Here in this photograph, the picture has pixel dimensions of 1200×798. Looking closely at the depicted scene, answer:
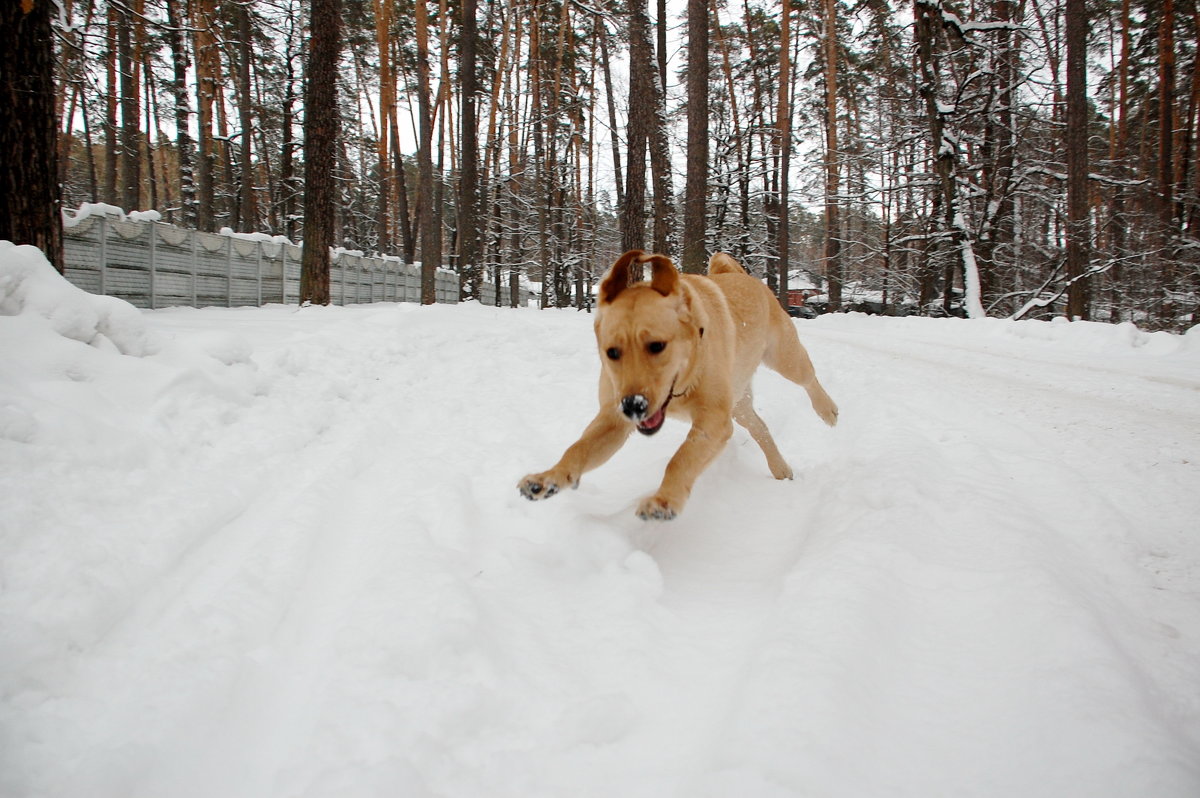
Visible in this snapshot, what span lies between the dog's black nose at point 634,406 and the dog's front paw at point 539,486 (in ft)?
1.51

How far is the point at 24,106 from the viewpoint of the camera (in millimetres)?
5242

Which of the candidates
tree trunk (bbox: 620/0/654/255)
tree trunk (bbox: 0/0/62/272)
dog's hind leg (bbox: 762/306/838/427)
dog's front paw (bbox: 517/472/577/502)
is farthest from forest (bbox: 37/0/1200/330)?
dog's front paw (bbox: 517/472/577/502)

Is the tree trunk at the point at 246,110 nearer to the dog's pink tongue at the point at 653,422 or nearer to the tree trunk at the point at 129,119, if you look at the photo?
the tree trunk at the point at 129,119

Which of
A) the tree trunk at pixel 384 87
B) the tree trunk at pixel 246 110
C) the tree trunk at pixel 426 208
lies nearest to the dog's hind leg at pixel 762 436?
the tree trunk at pixel 426 208

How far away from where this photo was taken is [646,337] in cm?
292

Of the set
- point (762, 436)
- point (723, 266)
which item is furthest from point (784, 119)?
point (762, 436)

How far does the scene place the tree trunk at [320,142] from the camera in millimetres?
10609

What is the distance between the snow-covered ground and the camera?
1474mm

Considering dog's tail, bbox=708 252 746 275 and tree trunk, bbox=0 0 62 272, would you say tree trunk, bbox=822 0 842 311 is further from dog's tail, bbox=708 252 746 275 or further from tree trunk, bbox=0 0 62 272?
tree trunk, bbox=0 0 62 272

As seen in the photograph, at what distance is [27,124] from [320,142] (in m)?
6.00

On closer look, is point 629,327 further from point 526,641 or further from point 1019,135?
point 1019,135

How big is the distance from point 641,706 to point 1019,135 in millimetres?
19261

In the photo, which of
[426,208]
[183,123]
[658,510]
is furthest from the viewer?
[183,123]

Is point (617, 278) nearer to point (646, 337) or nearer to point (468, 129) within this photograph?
point (646, 337)
